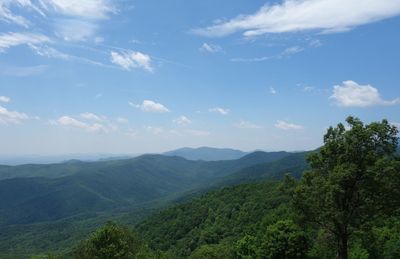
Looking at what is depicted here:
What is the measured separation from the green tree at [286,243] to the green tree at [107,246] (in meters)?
18.9

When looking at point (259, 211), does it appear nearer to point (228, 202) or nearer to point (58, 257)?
point (228, 202)

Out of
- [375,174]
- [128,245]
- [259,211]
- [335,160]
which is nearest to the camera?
[375,174]

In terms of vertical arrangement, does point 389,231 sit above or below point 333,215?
below

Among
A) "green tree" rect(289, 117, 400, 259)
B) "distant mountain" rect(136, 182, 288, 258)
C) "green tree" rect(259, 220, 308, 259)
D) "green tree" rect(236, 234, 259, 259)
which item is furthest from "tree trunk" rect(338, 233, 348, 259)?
"distant mountain" rect(136, 182, 288, 258)

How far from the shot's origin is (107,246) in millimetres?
54094

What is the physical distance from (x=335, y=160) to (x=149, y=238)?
521 feet

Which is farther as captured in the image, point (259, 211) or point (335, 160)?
point (259, 211)

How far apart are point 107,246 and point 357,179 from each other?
37947mm

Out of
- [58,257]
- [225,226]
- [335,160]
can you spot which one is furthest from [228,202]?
[335,160]

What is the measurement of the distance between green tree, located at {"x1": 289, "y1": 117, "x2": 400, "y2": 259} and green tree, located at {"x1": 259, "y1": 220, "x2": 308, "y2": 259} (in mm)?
22854

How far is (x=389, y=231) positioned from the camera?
2307 inches

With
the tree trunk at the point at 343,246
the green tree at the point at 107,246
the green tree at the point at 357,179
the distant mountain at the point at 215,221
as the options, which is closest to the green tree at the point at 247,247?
the green tree at the point at 107,246

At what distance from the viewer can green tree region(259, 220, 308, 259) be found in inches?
2003

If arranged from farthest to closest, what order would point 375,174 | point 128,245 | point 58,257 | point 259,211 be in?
1. point 259,211
2. point 58,257
3. point 128,245
4. point 375,174
